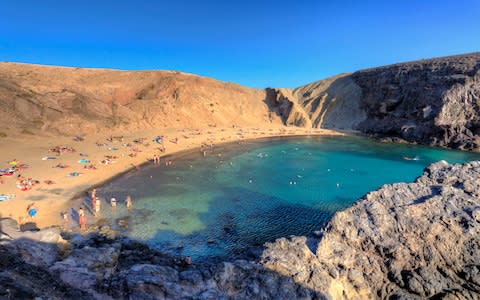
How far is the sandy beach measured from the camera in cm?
1996

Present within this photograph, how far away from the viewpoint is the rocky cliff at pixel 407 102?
48.1m

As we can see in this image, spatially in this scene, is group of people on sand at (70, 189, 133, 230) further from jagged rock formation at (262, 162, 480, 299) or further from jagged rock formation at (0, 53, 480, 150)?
jagged rock formation at (0, 53, 480, 150)

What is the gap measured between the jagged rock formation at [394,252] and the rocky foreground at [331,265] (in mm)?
34

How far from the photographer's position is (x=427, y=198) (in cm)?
1288

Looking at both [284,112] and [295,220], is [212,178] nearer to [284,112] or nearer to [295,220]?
[295,220]

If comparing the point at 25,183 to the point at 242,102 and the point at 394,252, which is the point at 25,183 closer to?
the point at 394,252

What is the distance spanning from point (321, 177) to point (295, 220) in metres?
11.7

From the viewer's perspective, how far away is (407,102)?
57.1 metres

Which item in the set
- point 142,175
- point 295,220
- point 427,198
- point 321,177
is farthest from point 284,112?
point 427,198

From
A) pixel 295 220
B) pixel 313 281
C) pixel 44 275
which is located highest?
pixel 44 275

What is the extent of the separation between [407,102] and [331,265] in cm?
5730

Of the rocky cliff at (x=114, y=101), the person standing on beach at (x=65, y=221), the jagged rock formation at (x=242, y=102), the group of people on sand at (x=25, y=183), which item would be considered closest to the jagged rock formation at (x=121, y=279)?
the person standing on beach at (x=65, y=221)

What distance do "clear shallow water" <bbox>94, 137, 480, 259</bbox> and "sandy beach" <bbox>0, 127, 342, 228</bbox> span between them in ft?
8.77

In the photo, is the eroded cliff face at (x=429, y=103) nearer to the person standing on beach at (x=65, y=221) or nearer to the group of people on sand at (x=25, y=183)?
the person standing on beach at (x=65, y=221)
